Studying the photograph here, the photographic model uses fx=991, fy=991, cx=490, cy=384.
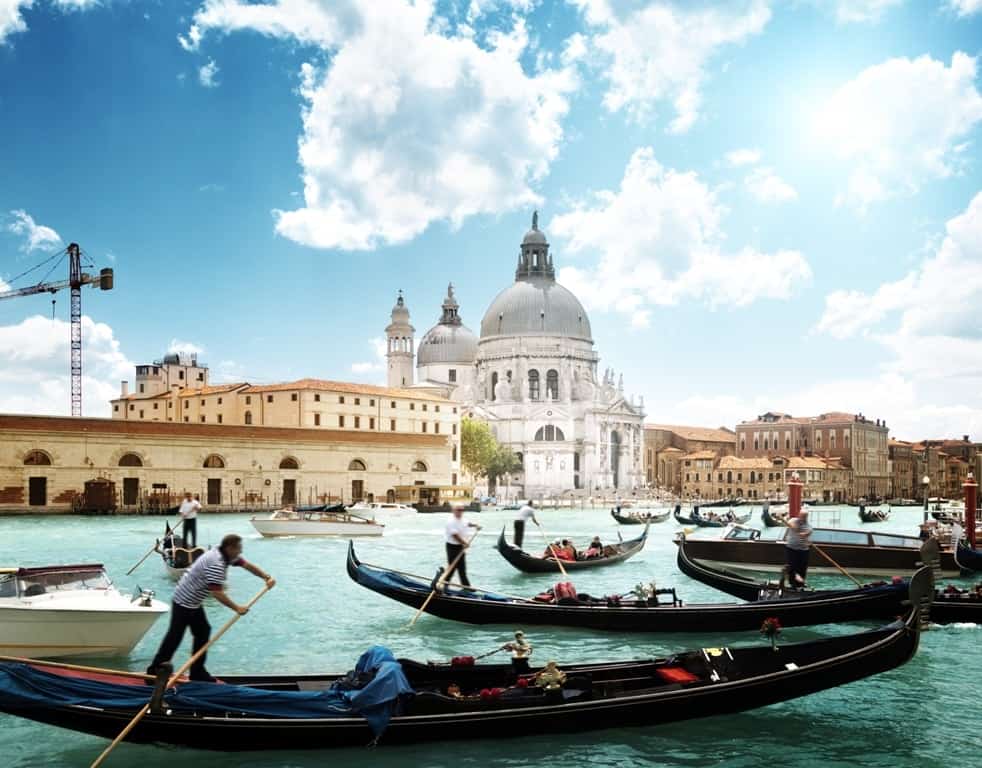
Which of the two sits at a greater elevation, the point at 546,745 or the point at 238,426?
the point at 238,426

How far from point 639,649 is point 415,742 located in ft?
14.6

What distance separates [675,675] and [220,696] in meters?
3.52

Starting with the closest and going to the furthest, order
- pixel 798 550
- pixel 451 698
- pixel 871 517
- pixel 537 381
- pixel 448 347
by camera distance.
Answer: pixel 451 698 < pixel 798 550 < pixel 871 517 < pixel 537 381 < pixel 448 347

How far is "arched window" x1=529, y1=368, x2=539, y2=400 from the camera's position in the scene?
78.2 meters

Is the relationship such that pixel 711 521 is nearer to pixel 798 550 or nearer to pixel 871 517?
pixel 871 517

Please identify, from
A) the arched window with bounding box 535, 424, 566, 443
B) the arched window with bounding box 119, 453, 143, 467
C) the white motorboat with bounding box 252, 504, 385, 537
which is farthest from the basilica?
the white motorboat with bounding box 252, 504, 385, 537

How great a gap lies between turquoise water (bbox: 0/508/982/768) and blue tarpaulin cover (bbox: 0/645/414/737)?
19.4 inches

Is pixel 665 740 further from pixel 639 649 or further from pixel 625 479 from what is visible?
pixel 625 479

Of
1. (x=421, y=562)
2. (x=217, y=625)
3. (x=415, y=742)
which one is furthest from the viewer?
(x=421, y=562)

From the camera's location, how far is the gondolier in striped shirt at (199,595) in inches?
293

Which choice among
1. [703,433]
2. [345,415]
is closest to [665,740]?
[345,415]

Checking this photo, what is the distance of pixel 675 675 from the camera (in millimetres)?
7941

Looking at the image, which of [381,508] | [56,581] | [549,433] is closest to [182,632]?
[56,581]

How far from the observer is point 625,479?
249 ft
